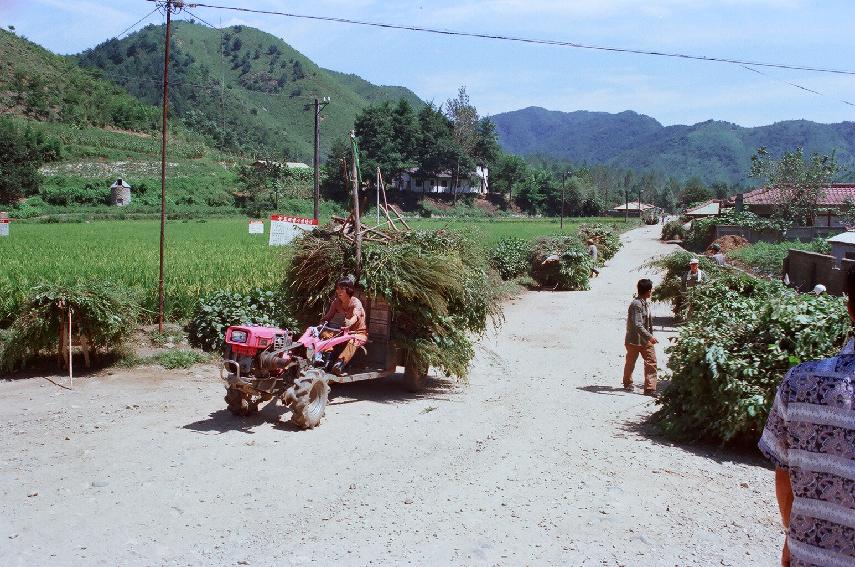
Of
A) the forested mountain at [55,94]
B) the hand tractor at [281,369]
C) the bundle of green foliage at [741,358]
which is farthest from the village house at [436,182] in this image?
the bundle of green foliage at [741,358]

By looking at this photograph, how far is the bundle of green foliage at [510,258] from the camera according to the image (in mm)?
29219

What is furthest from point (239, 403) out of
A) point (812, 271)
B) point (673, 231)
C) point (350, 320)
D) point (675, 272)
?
point (673, 231)

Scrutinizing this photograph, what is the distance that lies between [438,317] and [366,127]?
3327 inches

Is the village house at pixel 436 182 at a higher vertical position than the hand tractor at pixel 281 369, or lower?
higher

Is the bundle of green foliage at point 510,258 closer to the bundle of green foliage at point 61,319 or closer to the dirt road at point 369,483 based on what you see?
the dirt road at point 369,483

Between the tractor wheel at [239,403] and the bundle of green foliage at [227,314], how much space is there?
370cm

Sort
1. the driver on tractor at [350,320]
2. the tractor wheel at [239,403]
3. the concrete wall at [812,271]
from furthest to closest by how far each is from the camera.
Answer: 1. the concrete wall at [812,271]
2. the driver on tractor at [350,320]
3. the tractor wheel at [239,403]

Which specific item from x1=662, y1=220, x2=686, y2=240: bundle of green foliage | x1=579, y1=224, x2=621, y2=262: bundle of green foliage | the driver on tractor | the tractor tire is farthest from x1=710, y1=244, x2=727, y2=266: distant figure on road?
x1=662, y1=220, x2=686, y2=240: bundle of green foliage

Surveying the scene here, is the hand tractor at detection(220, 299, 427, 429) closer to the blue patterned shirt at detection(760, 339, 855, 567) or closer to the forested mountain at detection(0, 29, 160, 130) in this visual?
the blue patterned shirt at detection(760, 339, 855, 567)

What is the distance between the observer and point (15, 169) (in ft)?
203

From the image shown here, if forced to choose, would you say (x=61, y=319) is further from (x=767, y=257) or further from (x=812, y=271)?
(x=767, y=257)

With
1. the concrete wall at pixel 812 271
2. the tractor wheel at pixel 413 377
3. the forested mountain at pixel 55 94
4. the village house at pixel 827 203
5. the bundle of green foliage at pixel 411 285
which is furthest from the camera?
the forested mountain at pixel 55 94

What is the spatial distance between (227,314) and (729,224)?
1606 inches

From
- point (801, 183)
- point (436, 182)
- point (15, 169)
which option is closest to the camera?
point (801, 183)
